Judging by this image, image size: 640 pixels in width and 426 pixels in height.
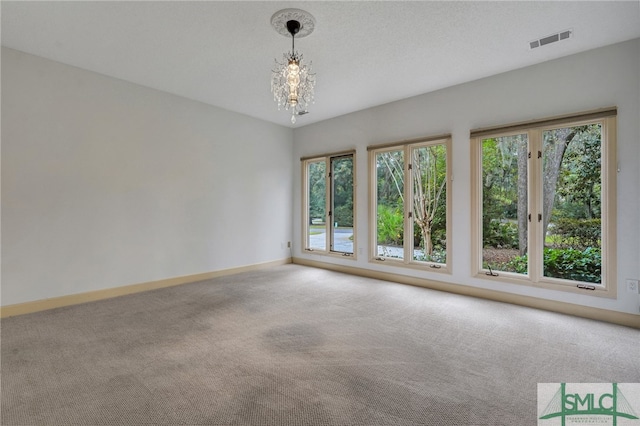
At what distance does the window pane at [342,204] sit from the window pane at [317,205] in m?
0.20

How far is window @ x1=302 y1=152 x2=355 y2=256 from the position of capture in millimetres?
5523

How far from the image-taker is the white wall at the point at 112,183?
3.27m

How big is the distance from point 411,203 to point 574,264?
6.82ft

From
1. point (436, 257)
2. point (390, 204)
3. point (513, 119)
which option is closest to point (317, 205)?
point (390, 204)

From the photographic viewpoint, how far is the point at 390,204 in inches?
195

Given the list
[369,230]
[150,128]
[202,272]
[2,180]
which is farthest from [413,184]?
[2,180]

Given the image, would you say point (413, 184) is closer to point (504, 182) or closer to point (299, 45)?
point (504, 182)

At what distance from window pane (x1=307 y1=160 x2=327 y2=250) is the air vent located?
3595mm

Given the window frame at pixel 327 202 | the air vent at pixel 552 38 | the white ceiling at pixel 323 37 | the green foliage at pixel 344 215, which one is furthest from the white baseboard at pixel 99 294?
the air vent at pixel 552 38

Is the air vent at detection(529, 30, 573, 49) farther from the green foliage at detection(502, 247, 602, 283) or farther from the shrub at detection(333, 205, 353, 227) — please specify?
the shrub at detection(333, 205, 353, 227)

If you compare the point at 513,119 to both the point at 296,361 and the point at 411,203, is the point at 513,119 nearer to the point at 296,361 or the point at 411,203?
the point at 411,203
